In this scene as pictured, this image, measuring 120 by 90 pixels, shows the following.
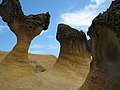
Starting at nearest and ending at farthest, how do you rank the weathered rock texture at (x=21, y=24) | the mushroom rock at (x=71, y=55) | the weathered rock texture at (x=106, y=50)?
the weathered rock texture at (x=106, y=50)
the weathered rock texture at (x=21, y=24)
the mushroom rock at (x=71, y=55)

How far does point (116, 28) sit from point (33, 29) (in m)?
5.83

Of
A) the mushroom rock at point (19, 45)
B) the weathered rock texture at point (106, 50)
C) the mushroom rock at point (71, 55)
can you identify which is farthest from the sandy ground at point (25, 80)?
the weathered rock texture at point (106, 50)

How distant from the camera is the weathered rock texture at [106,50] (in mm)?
4391

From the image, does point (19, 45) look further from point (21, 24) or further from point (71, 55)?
point (71, 55)

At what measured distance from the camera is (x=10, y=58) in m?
9.12

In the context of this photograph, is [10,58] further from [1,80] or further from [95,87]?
[95,87]

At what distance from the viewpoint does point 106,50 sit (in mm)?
4707

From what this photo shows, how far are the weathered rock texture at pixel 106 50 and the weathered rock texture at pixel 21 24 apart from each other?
4678 mm

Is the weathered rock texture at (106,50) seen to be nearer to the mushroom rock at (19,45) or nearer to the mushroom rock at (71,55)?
the mushroom rock at (19,45)

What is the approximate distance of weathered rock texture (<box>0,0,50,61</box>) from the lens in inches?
369

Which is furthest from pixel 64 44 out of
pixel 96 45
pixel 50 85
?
pixel 96 45

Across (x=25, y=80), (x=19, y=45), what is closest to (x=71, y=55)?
(x=19, y=45)

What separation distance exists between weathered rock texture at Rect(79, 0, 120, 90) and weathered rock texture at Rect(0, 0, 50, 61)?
184 inches

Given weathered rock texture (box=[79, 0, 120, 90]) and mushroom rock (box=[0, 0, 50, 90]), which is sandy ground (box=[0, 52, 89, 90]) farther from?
weathered rock texture (box=[79, 0, 120, 90])
